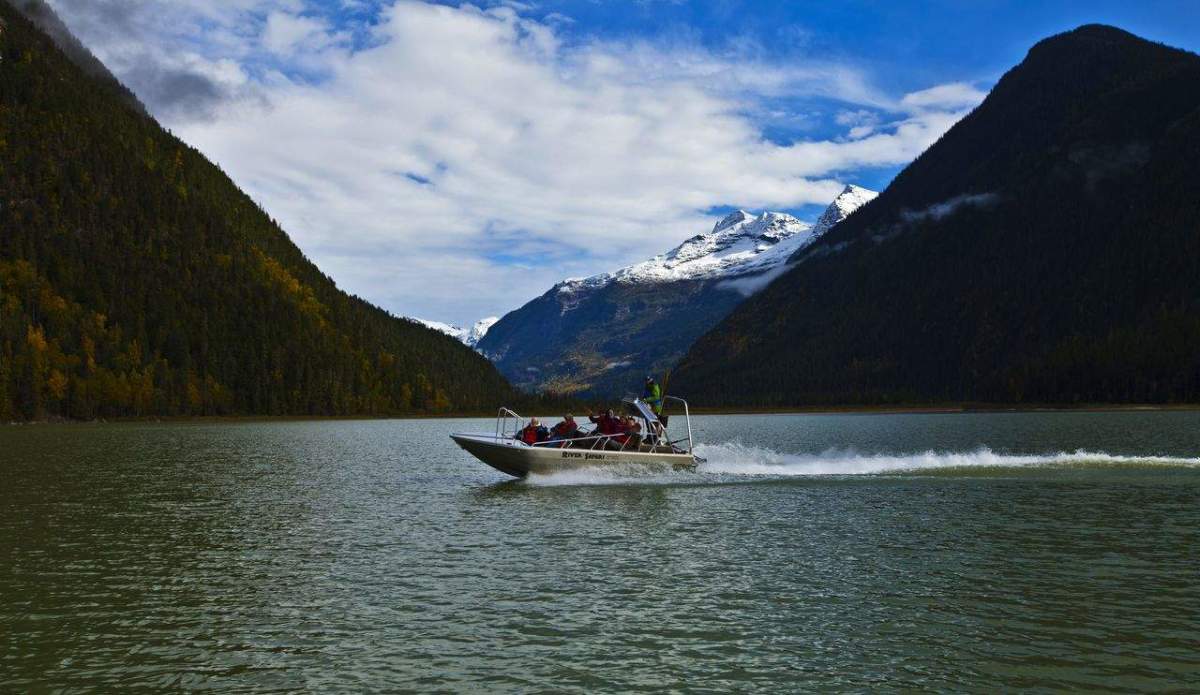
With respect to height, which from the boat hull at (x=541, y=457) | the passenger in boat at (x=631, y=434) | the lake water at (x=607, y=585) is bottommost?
the lake water at (x=607, y=585)

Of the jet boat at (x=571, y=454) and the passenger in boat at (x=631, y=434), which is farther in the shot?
the passenger in boat at (x=631, y=434)

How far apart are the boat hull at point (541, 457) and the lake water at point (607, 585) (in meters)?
0.87

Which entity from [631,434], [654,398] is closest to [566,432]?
[631,434]

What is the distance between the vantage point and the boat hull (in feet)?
164

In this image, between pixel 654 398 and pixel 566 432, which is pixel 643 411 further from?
pixel 566 432

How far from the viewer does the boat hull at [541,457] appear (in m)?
50.1

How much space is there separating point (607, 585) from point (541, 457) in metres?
25.6

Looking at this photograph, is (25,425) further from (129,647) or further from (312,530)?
(129,647)

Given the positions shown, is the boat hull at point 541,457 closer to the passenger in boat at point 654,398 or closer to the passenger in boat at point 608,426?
the passenger in boat at point 608,426

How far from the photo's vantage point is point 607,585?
25.1 meters

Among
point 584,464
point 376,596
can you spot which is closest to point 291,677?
point 376,596

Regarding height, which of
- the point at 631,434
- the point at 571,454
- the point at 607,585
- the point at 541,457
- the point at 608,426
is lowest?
the point at 607,585

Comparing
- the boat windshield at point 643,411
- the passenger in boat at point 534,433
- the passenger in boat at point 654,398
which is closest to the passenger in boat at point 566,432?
the passenger in boat at point 534,433

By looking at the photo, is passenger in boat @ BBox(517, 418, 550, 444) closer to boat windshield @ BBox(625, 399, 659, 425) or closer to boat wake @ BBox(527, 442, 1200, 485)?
boat wake @ BBox(527, 442, 1200, 485)
